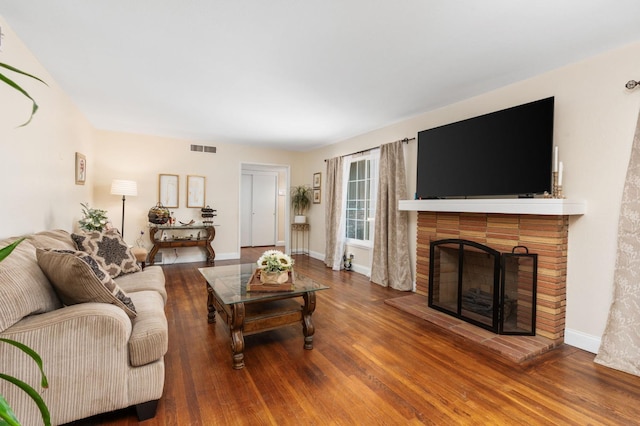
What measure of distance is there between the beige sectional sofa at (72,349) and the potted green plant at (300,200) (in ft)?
17.3

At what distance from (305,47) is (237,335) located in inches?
91.0

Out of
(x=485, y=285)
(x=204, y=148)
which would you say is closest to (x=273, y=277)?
(x=485, y=285)

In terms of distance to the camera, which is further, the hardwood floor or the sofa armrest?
the hardwood floor

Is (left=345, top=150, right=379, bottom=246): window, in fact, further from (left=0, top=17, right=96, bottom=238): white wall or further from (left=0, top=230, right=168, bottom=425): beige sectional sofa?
(left=0, top=17, right=96, bottom=238): white wall

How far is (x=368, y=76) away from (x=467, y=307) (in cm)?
254

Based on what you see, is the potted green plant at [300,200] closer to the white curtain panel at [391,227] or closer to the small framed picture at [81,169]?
the white curtain panel at [391,227]

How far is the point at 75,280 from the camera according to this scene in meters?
1.79

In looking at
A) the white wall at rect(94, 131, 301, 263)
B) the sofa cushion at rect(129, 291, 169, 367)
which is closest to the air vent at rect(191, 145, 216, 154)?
the white wall at rect(94, 131, 301, 263)

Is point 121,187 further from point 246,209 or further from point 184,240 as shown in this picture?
point 246,209

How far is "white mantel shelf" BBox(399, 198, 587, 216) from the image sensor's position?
2.61 m

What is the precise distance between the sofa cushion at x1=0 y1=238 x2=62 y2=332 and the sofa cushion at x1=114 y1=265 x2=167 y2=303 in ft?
2.59

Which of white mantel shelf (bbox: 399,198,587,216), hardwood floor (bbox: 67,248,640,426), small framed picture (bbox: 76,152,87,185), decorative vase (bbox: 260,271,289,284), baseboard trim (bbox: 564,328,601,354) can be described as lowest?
hardwood floor (bbox: 67,248,640,426)

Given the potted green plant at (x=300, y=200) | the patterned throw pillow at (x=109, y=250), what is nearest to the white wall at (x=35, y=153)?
the patterned throw pillow at (x=109, y=250)

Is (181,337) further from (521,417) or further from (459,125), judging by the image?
(459,125)
